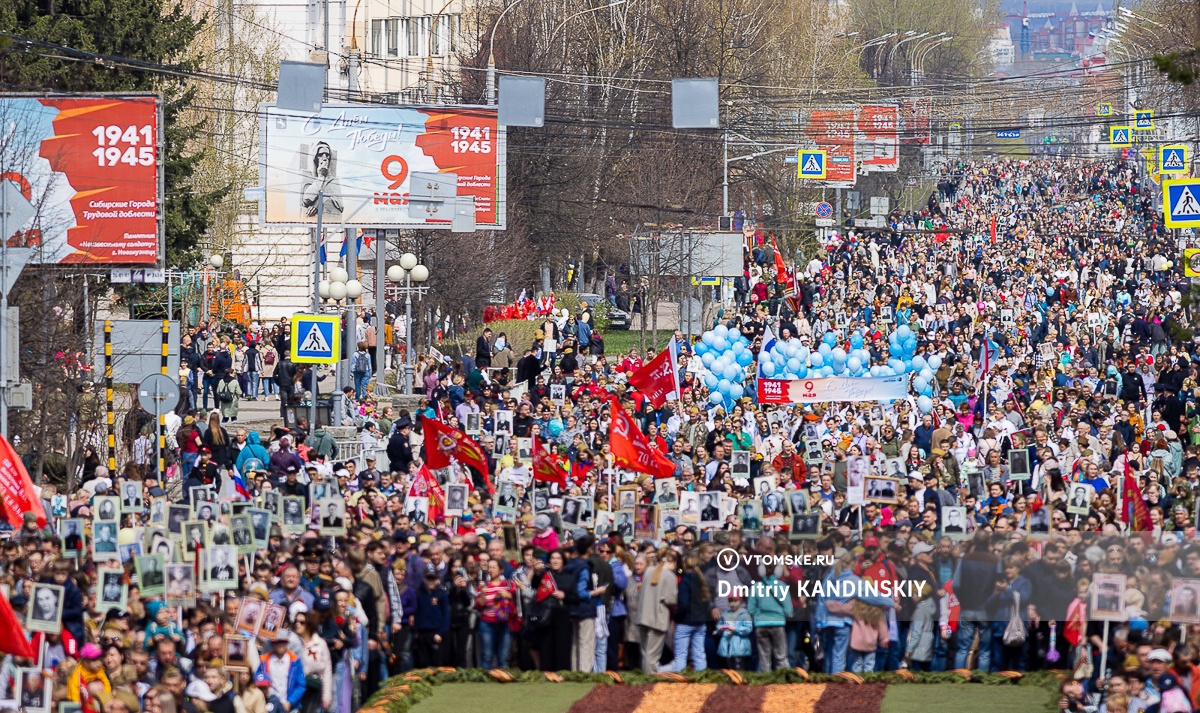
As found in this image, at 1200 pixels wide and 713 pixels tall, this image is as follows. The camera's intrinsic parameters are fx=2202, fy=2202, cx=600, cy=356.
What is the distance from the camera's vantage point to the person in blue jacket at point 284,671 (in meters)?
15.6

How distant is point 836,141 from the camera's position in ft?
219

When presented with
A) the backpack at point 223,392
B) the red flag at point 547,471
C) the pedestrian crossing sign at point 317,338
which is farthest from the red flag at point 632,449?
the backpack at point 223,392

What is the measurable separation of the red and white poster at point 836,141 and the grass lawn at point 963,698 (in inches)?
1879

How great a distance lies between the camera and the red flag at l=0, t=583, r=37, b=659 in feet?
45.1

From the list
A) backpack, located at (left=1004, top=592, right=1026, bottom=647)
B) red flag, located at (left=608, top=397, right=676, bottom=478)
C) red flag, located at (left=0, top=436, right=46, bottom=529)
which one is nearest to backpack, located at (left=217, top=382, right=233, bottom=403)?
red flag, located at (left=608, top=397, right=676, bottom=478)

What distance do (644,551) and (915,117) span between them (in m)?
75.7

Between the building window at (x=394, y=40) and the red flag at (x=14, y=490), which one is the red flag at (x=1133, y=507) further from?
the building window at (x=394, y=40)

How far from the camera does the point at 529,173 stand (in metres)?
58.4

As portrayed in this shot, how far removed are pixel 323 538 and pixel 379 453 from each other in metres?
9.27

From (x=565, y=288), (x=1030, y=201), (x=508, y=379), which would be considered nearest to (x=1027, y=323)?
(x=508, y=379)

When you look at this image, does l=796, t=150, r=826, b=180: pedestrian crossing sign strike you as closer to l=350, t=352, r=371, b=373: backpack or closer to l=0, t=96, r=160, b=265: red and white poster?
l=350, t=352, r=371, b=373: backpack

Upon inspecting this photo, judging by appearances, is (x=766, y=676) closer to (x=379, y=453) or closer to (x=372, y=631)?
Result: (x=372, y=631)

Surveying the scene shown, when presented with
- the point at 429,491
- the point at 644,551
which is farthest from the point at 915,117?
the point at 644,551

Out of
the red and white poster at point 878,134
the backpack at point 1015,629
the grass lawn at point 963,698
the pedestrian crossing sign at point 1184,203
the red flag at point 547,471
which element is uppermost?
the red and white poster at point 878,134
